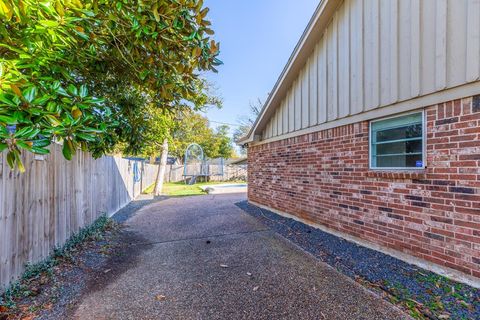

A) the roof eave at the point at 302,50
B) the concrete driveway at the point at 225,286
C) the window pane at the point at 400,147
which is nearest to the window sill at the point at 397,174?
the window pane at the point at 400,147

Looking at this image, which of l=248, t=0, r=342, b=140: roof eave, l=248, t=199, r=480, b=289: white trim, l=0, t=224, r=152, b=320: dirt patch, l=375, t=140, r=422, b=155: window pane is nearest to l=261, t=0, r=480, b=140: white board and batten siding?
l=248, t=0, r=342, b=140: roof eave

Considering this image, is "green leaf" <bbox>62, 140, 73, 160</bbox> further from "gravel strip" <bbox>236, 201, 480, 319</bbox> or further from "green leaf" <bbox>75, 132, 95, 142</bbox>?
"gravel strip" <bbox>236, 201, 480, 319</bbox>

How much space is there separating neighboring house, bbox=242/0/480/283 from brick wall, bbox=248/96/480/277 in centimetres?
1

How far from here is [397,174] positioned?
3.92 meters

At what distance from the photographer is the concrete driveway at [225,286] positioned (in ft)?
8.68

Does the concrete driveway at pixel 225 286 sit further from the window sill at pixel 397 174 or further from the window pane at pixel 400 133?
the window pane at pixel 400 133

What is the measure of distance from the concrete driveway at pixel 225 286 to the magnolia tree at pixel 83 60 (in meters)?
1.89

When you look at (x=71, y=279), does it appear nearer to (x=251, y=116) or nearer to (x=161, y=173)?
(x=161, y=173)

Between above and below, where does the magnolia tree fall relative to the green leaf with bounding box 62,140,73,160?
above

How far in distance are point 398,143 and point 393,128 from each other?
279 mm

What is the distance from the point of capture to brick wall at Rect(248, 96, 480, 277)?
3.11 meters

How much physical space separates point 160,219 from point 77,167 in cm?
308

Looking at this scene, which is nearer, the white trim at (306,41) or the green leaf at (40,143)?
the green leaf at (40,143)

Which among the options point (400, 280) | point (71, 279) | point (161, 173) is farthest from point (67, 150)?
point (161, 173)
